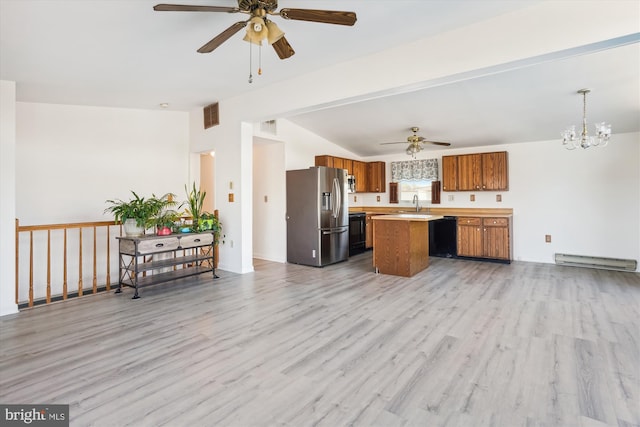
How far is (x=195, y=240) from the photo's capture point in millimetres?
4539

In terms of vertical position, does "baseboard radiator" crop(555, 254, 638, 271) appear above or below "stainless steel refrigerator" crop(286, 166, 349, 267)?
below

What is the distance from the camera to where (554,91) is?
4074mm

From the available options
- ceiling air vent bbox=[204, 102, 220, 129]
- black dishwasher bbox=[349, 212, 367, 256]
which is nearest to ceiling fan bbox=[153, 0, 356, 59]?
ceiling air vent bbox=[204, 102, 220, 129]

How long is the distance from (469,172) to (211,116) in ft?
15.9

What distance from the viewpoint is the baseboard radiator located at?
16.9 ft

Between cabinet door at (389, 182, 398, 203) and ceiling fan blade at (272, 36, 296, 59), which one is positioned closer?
ceiling fan blade at (272, 36, 296, 59)

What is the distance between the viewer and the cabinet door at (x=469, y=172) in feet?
20.7

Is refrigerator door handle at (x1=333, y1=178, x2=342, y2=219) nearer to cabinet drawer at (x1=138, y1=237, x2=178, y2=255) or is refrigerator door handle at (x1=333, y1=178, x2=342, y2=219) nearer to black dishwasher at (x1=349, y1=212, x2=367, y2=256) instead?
black dishwasher at (x1=349, y1=212, x2=367, y2=256)

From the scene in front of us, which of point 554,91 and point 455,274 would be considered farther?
point 455,274

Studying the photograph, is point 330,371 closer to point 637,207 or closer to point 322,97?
point 322,97

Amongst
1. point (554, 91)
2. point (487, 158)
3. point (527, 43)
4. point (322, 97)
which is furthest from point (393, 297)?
point (487, 158)

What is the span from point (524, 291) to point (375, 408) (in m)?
3.18

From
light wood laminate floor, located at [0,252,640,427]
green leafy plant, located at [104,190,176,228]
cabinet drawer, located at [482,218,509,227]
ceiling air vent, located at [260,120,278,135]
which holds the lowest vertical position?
light wood laminate floor, located at [0,252,640,427]

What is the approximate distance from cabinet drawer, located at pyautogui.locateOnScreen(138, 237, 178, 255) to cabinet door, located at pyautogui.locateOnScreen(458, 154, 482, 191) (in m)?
5.23
